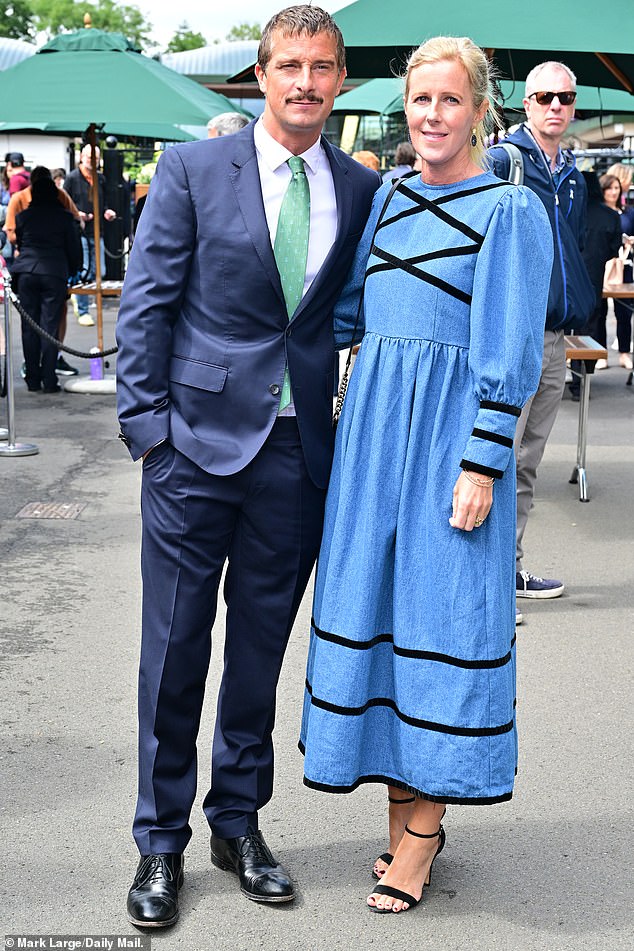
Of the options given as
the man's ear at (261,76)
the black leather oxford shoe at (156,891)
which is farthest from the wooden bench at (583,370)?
the black leather oxford shoe at (156,891)

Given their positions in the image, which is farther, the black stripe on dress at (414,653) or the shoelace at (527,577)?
the shoelace at (527,577)

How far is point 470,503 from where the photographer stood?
9.92ft

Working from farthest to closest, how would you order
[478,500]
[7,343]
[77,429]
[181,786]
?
1. [77,429]
2. [7,343]
3. [181,786]
4. [478,500]

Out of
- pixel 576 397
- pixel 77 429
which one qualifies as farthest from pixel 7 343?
pixel 576 397

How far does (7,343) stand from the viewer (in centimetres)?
959

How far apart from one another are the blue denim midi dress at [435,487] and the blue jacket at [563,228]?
2.69m

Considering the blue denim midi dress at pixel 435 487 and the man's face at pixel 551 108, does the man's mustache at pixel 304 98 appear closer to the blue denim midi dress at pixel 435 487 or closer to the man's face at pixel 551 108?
the blue denim midi dress at pixel 435 487

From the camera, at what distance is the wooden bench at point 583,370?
23.3 feet

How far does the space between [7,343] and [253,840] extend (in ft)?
22.4

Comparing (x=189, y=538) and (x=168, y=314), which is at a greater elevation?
(x=168, y=314)

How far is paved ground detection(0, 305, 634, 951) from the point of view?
10.5 feet

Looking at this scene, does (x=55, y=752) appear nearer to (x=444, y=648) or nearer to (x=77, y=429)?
(x=444, y=648)

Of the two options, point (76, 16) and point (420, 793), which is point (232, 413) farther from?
point (76, 16)

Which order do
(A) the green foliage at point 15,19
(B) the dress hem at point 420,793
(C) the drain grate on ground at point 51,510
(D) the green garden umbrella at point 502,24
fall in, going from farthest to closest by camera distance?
(A) the green foliage at point 15,19
(C) the drain grate on ground at point 51,510
(D) the green garden umbrella at point 502,24
(B) the dress hem at point 420,793
